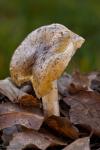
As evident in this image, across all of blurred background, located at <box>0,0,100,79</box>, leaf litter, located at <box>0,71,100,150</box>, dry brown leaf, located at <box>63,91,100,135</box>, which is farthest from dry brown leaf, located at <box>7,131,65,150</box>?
blurred background, located at <box>0,0,100,79</box>

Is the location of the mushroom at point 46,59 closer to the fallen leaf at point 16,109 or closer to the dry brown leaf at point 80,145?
the fallen leaf at point 16,109

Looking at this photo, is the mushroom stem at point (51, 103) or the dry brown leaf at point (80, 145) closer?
the dry brown leaf at point (80, 145)

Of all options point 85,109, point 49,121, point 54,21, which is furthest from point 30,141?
point 54,21

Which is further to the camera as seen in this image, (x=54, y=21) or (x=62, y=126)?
(x=54, y=21)

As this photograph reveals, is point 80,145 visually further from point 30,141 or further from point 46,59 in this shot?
point 46,59

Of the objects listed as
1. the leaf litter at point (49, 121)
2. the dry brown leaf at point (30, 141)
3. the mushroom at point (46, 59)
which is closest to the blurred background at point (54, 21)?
the leaf litter at point (49, 121)

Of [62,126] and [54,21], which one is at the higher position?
[62,126]

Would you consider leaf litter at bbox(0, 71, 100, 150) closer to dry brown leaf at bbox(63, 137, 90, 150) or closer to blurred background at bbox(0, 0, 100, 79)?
dry brown leaf at bbox(63, 137, 90, 150)
